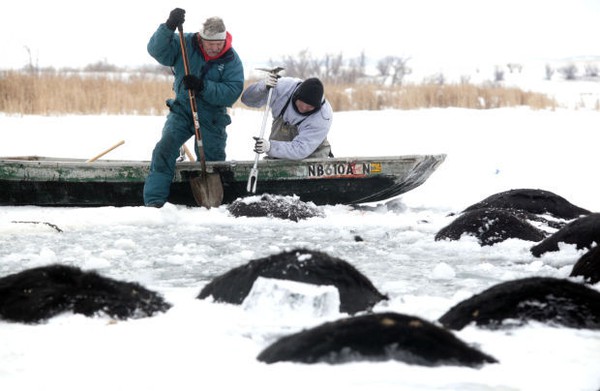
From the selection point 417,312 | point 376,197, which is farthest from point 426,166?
point 417,312

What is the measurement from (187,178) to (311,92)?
4.84ft

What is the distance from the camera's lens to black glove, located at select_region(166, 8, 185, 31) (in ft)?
27.9

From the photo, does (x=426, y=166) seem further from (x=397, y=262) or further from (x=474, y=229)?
(x=397, y=262)

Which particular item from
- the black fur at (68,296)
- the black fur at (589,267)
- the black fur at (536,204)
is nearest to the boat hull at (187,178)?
the black fur at (536,204)

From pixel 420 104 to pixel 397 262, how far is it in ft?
46.5

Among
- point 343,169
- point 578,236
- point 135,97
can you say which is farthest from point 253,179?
point 135,97

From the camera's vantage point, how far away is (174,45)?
8.80 meters

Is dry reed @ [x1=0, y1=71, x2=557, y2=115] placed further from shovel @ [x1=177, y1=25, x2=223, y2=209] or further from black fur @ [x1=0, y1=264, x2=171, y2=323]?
black fur @ [x1=0, y1=264, x2=171, y2=323]

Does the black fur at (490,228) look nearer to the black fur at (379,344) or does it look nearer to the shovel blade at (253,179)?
the shovel blade at (253,179)

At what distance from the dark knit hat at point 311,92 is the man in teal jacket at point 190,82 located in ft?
1.85

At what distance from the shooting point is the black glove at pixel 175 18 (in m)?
8.49

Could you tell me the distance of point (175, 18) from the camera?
851 cm

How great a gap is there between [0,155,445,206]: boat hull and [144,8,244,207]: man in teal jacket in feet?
1.02

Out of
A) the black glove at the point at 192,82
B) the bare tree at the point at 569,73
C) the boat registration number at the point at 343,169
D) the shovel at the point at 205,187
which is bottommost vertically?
the shovel at the point at 205,187
